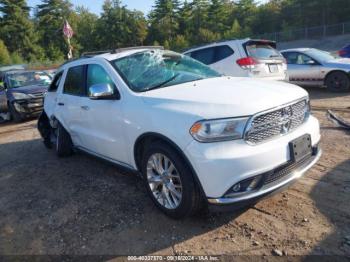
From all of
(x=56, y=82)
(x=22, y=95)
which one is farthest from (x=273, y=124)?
(x=22, y=95)

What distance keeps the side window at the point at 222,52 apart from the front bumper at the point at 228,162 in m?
6.12

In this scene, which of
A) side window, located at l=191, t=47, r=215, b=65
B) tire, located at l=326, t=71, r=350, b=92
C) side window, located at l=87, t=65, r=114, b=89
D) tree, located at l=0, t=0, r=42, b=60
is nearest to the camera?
side window, located at l=87, t=65, r=114, b=89

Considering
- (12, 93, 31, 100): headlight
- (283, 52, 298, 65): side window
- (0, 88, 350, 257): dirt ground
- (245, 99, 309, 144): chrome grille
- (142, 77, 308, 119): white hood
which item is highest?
(142, 77, 308, 119): white hood

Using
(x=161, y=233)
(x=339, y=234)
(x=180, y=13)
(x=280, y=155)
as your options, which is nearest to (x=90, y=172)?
(x=161, y=233)

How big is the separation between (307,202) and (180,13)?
79.5m

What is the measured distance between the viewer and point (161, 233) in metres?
3.37

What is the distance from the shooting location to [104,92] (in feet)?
12.8

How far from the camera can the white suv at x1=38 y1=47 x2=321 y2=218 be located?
2.98 meters

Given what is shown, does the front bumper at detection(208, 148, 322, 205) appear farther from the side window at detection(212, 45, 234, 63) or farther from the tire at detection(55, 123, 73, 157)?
the side window at detection(212, 45, 234, 63)

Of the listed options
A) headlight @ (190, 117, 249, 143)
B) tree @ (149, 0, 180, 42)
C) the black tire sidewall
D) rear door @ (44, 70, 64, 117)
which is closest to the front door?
the black tire sidewall

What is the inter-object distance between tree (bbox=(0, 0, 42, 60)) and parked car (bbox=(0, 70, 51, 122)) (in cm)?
6313

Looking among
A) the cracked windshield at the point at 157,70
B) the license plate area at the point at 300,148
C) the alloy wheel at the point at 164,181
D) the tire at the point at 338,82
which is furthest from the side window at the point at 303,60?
the alloy wheel at the point at 164,181

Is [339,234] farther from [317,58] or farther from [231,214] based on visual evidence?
[317,58]

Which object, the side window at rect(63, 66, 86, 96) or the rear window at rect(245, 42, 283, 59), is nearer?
the side window at rect(63, 66, 86, 96)
